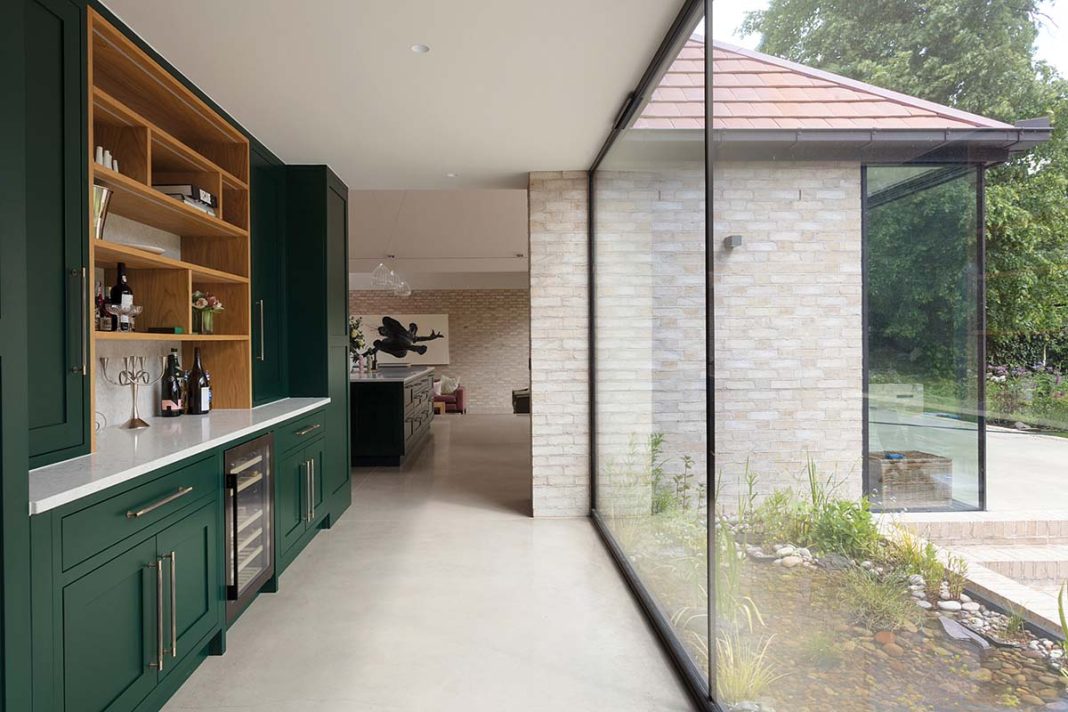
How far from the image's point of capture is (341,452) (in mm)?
4516

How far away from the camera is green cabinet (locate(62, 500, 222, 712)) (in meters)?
1.62

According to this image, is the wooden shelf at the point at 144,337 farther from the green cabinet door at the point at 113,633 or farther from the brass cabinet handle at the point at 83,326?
the green cabinet door at the point at 113,633

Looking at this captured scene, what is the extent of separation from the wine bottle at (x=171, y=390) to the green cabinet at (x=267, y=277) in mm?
543

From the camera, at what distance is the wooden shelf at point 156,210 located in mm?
2354

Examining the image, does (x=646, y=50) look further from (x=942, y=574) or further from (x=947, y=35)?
(x=942, y=574)

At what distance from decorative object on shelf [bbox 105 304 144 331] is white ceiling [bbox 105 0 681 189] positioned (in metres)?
1.02

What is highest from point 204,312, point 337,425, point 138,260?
point 138,260

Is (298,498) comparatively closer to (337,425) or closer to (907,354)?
(337,425)

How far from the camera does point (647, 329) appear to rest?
296 cm

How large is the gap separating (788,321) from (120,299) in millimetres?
2513

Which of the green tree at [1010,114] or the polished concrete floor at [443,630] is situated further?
the polished concrete floor at [443,630]

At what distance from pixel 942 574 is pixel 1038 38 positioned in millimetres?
666

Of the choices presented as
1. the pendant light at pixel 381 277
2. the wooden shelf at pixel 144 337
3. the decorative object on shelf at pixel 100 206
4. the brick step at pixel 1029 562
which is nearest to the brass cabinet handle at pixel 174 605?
the wooden shelf at pixel 144 337

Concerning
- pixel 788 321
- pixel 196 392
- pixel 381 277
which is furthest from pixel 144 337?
pixel 381 277
